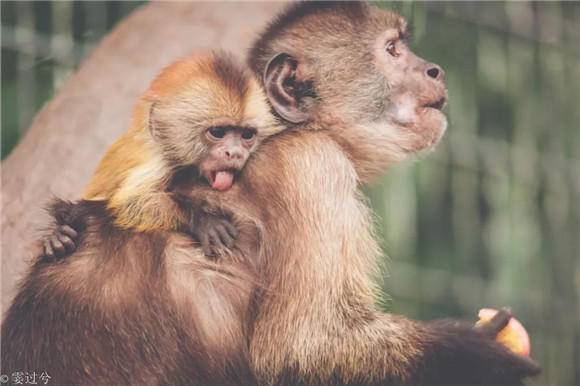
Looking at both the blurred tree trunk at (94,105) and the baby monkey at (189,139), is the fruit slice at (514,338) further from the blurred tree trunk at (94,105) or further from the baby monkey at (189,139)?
the blurred tree trunk at (94,105)

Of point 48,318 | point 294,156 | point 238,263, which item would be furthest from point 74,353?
point 294,156

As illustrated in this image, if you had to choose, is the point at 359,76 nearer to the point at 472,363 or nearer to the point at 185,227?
the point at 185,227

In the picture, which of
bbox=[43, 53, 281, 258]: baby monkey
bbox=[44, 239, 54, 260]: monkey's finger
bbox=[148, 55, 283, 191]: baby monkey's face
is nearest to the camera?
bbox=[44, 239, 54, 260]: monkey's finger

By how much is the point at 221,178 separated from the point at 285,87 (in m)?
0.66

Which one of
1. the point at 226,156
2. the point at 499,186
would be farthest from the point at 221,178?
the point at 499,186

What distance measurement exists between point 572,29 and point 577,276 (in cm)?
254

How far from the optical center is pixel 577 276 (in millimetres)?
13656

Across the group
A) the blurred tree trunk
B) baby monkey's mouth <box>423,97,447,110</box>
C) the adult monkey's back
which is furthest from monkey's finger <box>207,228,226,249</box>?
the blurred tree trunk

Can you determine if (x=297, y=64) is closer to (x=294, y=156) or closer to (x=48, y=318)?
(x=294, y=156)

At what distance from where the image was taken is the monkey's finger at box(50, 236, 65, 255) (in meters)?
5.97

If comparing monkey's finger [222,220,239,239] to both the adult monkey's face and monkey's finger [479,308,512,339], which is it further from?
monkey's finger [479,308,512,339]

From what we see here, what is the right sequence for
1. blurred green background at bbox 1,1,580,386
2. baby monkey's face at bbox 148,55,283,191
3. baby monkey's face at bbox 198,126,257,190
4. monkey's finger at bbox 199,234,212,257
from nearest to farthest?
monkey's finger at bbox 199,234,212,257 → baby monkey's face at bbox 198,126,257,190 → baby monkey's face at bbox 148,55,283,191 → blurred green background at bbox 1,1,580,386

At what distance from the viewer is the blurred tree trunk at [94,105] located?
26.9ft

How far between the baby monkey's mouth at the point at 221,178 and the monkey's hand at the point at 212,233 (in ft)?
0.57
